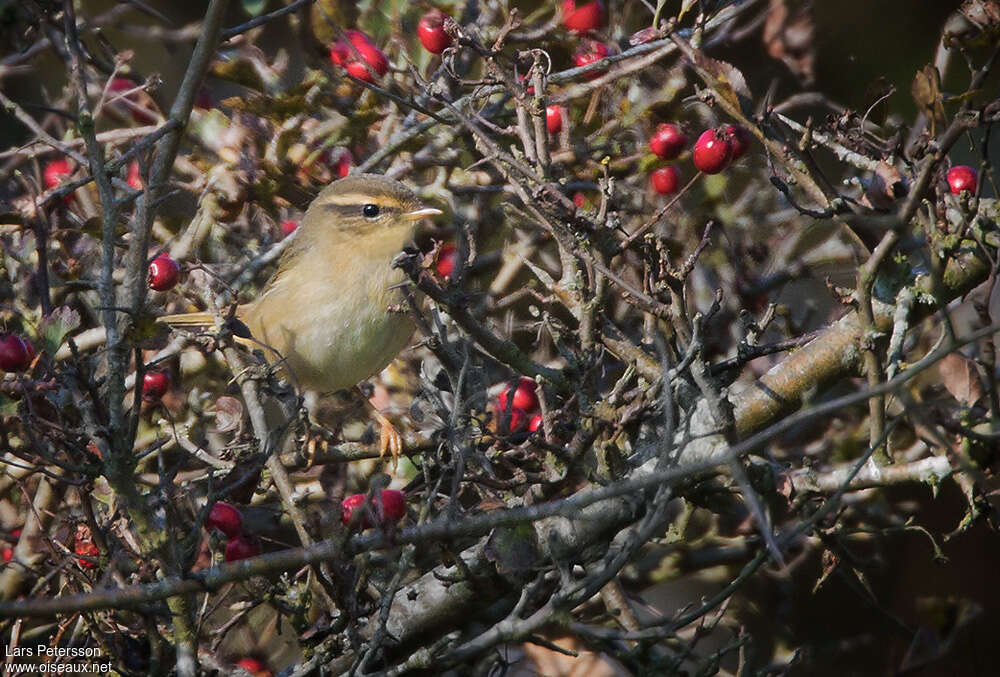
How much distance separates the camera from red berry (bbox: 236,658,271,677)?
2650 mm

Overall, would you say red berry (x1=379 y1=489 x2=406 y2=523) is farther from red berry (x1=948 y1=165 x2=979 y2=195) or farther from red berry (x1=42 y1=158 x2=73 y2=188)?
red berry (x1=42 y1=158 x2=73 y2=188)

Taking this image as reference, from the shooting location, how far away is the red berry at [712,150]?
262 centimetres

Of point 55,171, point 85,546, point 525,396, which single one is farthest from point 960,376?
point 55,171

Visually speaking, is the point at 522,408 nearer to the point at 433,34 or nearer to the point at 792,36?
the point at 433,34

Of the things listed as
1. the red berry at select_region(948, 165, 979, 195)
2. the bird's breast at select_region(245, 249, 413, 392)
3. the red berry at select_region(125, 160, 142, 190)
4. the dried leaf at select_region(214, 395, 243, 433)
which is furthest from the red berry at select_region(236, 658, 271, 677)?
the red berry at select_region(948, 165, 979, 195)

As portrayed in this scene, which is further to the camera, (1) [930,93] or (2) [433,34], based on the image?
(2) [433,34]

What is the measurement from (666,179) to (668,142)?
0.76 ft

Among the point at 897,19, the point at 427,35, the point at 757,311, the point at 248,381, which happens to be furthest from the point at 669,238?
the point at 897,19

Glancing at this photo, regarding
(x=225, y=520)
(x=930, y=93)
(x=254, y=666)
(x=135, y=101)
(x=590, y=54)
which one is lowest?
(x=254, y=666)

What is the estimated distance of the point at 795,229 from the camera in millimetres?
3291

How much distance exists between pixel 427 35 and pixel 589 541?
5.49 feet

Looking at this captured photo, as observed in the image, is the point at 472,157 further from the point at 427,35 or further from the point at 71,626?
the point at 71,626

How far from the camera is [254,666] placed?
2.69 meters

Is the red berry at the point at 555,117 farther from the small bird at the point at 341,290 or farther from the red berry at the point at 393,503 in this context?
the red berry at the point at 393,503
